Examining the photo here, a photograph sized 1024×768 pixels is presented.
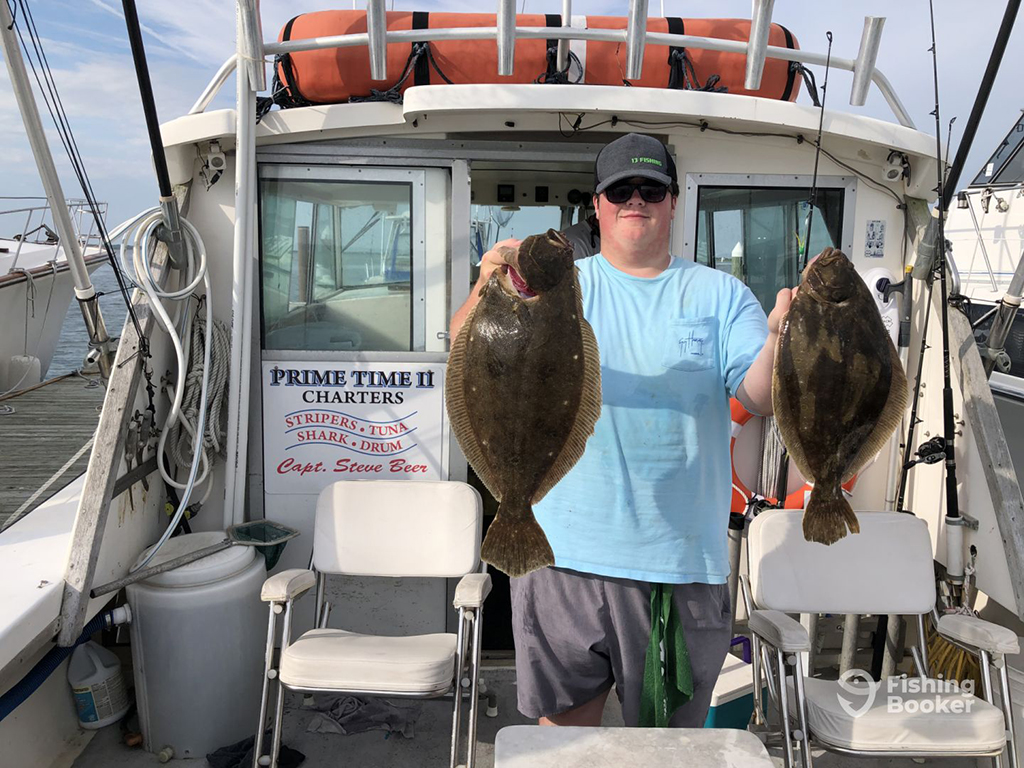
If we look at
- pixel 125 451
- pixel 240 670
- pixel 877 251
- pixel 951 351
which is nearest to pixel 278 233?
pixel 125 451

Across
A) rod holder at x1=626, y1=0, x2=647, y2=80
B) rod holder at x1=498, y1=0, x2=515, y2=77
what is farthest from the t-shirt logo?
rod holder at x1=498, y1=0, x2=515, y2=77

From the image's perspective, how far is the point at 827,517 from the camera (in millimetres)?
1991

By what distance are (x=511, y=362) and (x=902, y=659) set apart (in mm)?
3548

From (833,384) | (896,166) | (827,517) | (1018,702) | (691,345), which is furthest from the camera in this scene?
(896,166)

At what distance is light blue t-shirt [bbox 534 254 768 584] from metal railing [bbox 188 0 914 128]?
159 centimetres

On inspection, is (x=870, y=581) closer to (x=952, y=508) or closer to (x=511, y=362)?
(x=952, y=508)

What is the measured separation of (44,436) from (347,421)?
4523mm

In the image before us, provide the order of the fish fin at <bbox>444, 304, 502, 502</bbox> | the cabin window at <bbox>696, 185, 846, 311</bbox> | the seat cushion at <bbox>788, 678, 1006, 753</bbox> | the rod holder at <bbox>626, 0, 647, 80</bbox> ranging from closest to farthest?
the fish fin at <bbox>444, 304, 502, 502</bbox>, the seat cushion at <bbox>788, 678, 1006, 753</bbox>, the rod holder at <bbox>626, 0, 647, 80</bbox>, the cabin window at <bbox>696, 185, 846, 311</bbox>

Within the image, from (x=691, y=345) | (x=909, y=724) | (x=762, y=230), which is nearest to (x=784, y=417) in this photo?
(x=691, y=345)

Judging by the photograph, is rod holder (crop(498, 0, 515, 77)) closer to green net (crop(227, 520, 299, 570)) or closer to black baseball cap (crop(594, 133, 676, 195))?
black baseball cap (crop(594, 133, 676, 195))

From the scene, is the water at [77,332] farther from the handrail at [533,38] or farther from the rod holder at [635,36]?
the rod holder at [635,36]

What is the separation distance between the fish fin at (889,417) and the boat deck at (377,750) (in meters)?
2.17

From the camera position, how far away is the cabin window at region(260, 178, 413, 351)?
4.15 metres

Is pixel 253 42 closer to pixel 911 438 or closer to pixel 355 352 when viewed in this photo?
pixel 355 352
